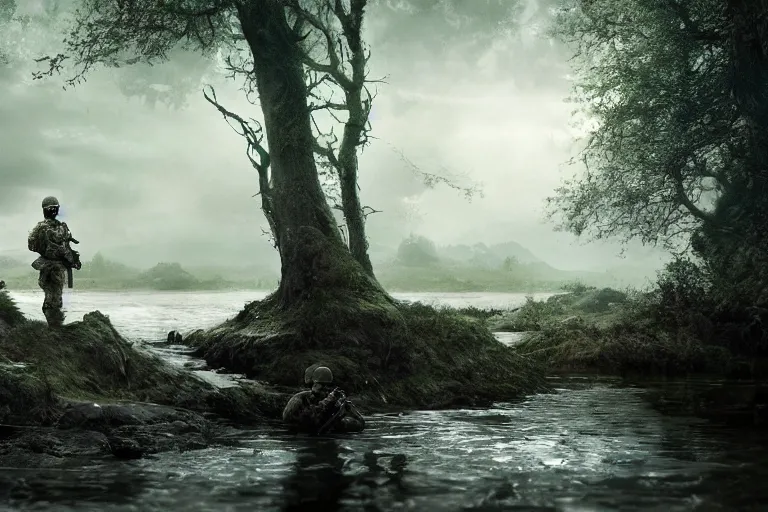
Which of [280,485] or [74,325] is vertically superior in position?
[74,325]

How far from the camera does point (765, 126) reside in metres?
21.3

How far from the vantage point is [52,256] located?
14594mm

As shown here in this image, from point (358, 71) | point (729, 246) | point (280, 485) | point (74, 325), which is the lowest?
point (280, 485)

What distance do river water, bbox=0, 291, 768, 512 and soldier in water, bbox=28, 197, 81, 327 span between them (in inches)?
194

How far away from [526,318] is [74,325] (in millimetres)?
21770

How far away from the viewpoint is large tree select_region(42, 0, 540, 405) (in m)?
17.0

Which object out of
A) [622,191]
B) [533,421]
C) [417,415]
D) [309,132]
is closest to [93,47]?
[309,132]

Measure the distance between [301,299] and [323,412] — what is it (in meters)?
6.63

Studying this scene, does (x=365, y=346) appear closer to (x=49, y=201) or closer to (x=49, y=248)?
(x=49, y=248)

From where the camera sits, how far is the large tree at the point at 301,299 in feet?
55.7

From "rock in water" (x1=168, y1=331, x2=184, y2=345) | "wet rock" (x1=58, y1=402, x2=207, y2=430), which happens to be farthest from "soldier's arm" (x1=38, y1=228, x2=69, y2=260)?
"rock in water" (x1=168, y1=331, x2=184, y2=345)

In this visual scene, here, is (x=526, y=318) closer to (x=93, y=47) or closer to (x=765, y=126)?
(x=765, y=126)

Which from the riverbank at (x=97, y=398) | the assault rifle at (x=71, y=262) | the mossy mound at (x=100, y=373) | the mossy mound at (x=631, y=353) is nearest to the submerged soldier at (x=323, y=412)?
the riverbank at (x=97, y=398)

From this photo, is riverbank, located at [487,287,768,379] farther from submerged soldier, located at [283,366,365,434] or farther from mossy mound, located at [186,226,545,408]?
submerged soldier, located at [283,366,365,434]
